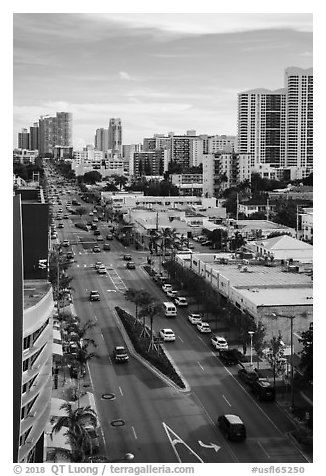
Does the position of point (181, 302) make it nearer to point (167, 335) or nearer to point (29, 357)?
point (167, 335)

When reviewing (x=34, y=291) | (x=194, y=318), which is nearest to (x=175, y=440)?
(x=34, y=291)

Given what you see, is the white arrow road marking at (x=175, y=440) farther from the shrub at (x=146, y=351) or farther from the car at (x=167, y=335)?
the car at (x=167, y=335)

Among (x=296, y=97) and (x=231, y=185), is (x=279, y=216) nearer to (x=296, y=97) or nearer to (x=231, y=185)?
(x=231, y=185)

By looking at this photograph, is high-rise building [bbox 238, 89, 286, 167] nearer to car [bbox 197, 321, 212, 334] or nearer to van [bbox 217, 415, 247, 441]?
car [bbox 197, 321, 212, 334]

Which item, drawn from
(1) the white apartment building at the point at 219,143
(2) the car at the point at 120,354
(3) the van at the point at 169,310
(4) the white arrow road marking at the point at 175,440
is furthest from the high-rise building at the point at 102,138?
(4) the white arrow road marking at the point at 175,440
